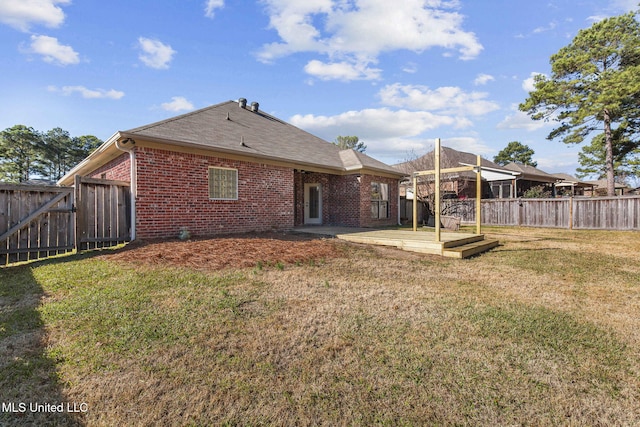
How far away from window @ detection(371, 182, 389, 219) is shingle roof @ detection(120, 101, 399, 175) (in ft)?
2.87

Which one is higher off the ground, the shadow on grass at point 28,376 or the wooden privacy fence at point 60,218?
the wooden privacy fence at point 60,218

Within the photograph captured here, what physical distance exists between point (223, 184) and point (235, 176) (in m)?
0.49

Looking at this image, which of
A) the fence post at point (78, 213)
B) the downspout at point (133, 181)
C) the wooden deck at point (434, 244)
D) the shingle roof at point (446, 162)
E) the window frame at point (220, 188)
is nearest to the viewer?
the fence post at point (78, 213)

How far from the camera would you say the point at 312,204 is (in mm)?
14180

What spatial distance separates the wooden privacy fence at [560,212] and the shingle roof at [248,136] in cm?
748

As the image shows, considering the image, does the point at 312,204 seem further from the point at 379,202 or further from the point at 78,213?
A: the point at 78,213

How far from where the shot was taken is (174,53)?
10.4 metres

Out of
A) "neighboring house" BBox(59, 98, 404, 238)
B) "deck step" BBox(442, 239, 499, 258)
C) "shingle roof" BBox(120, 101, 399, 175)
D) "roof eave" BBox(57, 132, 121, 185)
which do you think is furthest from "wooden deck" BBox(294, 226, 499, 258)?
"roof eave" BBox(57, 132, 121, 185)

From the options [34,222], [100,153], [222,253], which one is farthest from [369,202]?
[34,222]

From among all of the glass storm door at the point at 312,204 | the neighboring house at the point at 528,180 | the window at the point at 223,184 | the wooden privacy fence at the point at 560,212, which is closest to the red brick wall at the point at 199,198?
the window at the point at 223,184

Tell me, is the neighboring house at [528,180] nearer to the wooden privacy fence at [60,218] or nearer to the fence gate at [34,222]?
the wooden privacy fence at [60,218]

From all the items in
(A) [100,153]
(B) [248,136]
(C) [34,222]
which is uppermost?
(B) [248,136]

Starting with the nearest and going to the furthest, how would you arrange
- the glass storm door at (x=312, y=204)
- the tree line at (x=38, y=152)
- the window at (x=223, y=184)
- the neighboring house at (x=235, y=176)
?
the neighboring house at (x=235, y=176) < the window at (x=223, y=184) < the glass storm door at (x=312, y=204) < the tree line at (x=38, y=152)

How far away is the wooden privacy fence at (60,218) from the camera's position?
6.02 metres
